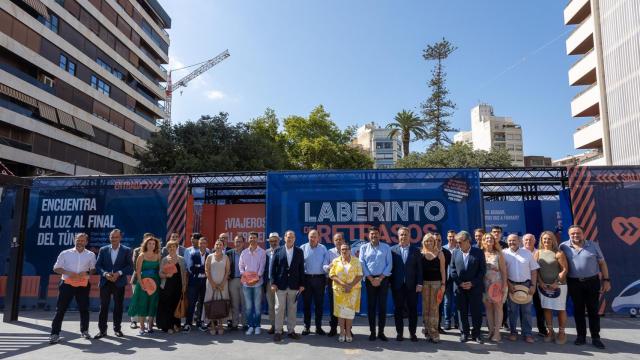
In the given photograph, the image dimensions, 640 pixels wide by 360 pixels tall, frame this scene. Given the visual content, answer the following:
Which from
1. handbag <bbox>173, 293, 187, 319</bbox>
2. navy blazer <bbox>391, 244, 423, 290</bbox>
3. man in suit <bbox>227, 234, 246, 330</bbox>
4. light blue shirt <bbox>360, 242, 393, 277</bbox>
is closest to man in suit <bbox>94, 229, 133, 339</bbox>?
handbag <bbox>173, 293, 187, 319</bbox>

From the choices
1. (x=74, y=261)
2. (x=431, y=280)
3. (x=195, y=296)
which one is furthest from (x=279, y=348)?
(x=74, y=261)

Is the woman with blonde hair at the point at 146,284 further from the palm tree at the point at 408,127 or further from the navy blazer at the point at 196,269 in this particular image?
the palm tree at the point at 408,127

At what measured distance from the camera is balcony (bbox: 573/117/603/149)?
83.4ft

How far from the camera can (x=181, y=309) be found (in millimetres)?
7262

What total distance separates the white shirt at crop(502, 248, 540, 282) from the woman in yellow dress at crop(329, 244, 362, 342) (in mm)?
2320

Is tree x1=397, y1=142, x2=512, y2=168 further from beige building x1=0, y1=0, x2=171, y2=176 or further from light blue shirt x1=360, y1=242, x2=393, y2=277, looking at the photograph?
beige building x1=0, y1=0, x2=171, y2=176

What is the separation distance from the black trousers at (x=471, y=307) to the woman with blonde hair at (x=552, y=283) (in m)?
1.06

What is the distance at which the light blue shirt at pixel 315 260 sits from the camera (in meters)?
6.92

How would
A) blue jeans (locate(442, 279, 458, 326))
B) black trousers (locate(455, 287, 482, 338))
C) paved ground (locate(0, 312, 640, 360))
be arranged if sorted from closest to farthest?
1. paved ground (locate(0, 312, 640, 360))
2. black trousers (locate(455, 287, 482, 338))
3. blue jeans (locate(442, 279, 458, 326))

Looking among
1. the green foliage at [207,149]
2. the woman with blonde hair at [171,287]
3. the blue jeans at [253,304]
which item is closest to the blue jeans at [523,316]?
the blue jeans at [253,304]

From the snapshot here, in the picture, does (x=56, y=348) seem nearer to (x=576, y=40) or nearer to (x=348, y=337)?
(x=348, y=337)

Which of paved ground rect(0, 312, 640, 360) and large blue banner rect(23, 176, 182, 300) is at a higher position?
large blue banner rect(23, 176, 182, 300)

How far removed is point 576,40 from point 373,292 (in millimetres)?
28540

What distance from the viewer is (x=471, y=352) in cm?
570
